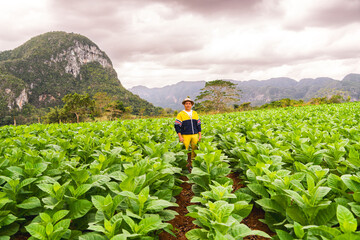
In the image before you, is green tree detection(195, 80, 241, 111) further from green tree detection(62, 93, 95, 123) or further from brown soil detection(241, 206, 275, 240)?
brown soil detection(241, 206, 275, 240)

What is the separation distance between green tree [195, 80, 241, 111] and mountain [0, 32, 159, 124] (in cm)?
5088

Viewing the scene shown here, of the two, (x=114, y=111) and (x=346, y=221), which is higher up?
(x=346, y=221)

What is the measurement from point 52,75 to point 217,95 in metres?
149

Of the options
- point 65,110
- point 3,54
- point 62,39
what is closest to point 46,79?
point 62,39

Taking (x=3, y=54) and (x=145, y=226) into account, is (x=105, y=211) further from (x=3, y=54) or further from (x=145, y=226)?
(x=3, y=54)

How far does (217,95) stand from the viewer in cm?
7225

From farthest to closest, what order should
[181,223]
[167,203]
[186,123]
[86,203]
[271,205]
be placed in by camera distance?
[186,123] < [181,223] < [271,205] < [86,203] < [167,203]

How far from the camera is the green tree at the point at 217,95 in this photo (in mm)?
70438

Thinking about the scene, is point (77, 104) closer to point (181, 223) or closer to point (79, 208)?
point (181, 223)

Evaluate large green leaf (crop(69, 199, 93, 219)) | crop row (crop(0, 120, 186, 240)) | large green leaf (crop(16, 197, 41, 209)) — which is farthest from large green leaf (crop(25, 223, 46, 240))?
large green leaf (crop(16, 197, 41, 209))

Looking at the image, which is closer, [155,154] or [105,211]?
[105,211]

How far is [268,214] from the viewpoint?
8.69 feet

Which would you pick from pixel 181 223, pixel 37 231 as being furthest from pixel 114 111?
pixel 37 231

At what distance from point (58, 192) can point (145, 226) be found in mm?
1262
